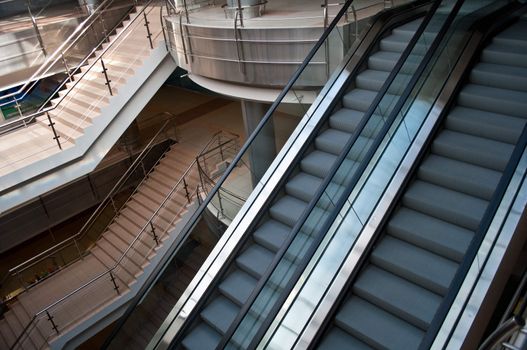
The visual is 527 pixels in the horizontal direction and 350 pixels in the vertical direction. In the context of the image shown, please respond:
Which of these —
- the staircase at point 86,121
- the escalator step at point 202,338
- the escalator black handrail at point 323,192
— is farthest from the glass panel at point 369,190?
the staircase at point 86,121

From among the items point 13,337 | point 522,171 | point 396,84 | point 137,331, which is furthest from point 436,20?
point 13,337

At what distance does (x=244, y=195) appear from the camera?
Answer: 725 cm

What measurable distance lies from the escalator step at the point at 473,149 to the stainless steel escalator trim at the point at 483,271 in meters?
0.52

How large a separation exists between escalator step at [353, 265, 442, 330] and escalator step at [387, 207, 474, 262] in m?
0.34

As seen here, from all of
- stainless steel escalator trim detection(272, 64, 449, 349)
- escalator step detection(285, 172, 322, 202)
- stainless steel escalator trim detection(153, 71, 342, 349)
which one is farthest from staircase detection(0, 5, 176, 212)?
stainless steel escalator trim detection(272, 64, 449, 349)

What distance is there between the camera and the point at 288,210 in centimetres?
431

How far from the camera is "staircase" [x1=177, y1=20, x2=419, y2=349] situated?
3.98m

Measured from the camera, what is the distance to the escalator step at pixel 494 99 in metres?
3.85

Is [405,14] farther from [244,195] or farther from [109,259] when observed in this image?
[109,259]

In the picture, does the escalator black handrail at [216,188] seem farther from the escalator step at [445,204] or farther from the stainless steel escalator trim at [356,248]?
the escalator step at [445,204]

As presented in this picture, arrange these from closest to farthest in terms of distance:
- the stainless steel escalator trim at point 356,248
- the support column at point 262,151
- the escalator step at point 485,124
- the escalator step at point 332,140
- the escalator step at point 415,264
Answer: the escalator step at point 415,264
the stainless steel escalator trim at point 356,248
the escalator step at point 485,124
the escalator step at point 332,140
the support column at point 262,151

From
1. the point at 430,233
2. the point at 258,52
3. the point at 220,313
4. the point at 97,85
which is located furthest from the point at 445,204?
the point at 97,85

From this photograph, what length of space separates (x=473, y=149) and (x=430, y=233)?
0.89m

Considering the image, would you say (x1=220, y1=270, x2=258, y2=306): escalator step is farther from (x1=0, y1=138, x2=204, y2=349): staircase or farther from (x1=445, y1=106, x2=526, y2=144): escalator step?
(x1=0, y1=138, x2=204, y2=349): staircase
